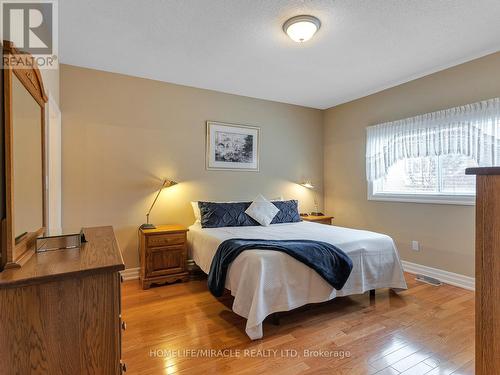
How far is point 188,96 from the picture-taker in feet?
→ 12.3

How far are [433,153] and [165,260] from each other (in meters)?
3.48

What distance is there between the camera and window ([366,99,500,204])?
2.86m

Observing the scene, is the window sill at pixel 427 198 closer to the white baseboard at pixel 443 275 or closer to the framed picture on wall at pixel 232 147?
the white baseboard at pixel 443 275

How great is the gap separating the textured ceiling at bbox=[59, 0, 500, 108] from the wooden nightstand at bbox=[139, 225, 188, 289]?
76.8 inches

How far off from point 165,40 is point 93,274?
235 centimetres

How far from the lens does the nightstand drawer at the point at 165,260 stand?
3062 mm

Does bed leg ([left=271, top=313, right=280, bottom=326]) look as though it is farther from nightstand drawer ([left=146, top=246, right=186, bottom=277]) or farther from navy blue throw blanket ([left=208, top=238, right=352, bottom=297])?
nightstand drawer ([left=146, top=246, right=186, bottom=277])

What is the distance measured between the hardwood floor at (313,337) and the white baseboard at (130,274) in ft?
1.63

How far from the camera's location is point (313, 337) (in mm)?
2076

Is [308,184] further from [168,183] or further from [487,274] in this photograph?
[487,274]

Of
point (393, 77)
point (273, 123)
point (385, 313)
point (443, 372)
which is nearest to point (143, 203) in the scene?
point (273, 123)

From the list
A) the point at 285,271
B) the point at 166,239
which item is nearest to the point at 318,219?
the point at 285,271

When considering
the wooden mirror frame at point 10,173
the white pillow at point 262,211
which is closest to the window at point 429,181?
the white pillow at point 262,211

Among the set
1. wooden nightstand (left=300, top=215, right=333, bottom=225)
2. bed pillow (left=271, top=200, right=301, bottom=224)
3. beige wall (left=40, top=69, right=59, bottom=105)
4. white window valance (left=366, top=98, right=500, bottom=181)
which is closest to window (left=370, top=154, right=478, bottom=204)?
white window valance (left=366, top=98, right=500, bottom=181)
